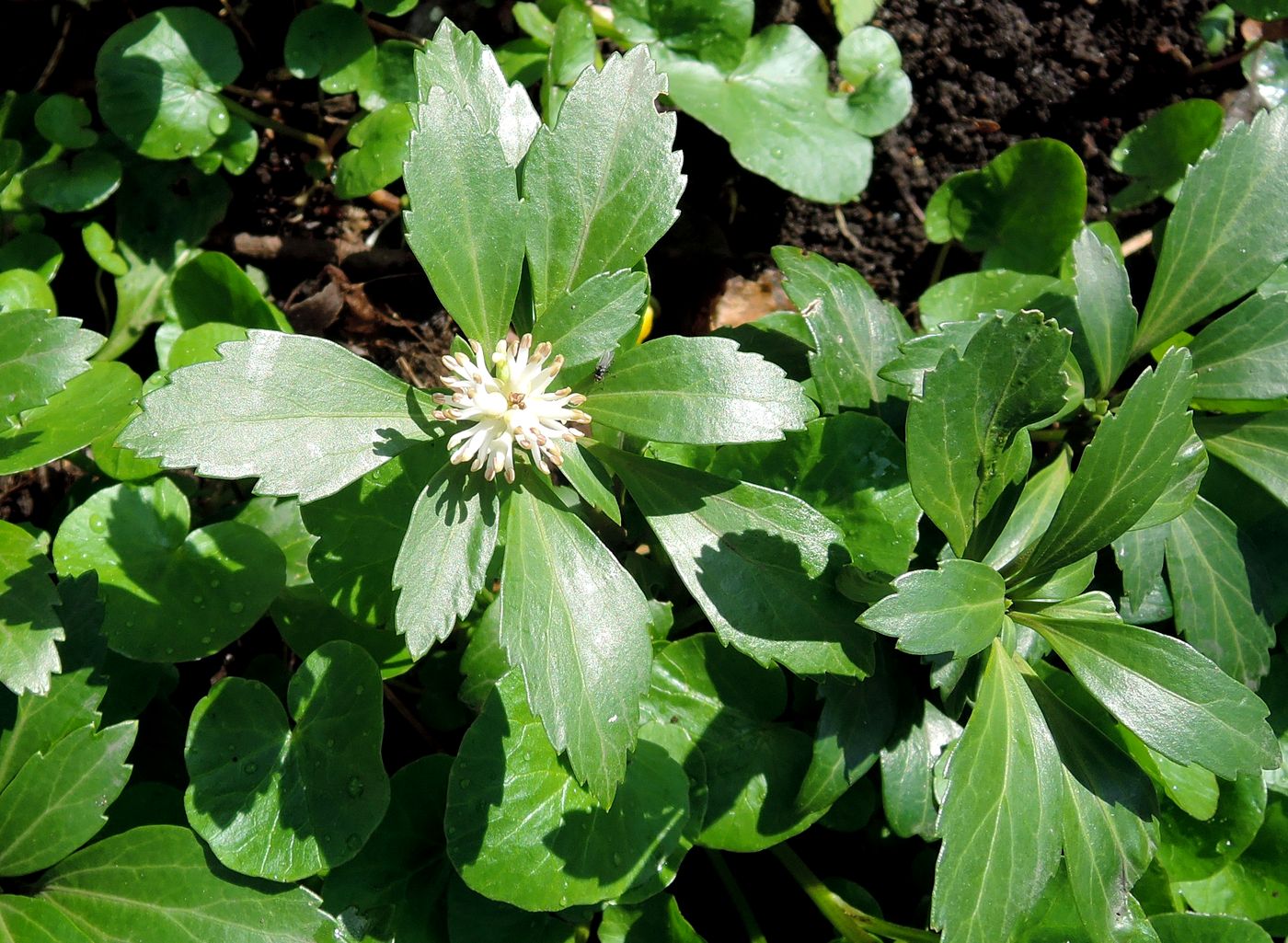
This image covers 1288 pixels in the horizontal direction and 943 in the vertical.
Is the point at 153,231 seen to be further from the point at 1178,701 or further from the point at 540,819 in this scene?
the point at 1178,701

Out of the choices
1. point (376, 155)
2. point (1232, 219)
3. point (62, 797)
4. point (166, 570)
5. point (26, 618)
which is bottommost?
point (62, 797)

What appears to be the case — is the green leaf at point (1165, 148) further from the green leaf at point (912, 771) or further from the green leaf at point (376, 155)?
the green leaf at point (376, 155)

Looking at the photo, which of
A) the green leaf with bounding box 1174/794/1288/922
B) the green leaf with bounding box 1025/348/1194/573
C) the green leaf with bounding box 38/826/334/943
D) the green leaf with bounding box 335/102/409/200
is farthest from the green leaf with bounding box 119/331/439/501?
the green leaf with bounding box 1174/794/1288/922

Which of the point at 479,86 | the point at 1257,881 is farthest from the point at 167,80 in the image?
the point at 1257,881

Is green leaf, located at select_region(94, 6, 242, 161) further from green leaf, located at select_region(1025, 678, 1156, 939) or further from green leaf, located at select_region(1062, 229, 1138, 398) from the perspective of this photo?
green leaf, located at select_region(1025, 678, 1156, 939)

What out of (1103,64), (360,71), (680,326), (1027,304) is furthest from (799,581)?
(1103,64)

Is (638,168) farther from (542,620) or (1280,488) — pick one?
(1280,488)

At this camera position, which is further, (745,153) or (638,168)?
(745,153)

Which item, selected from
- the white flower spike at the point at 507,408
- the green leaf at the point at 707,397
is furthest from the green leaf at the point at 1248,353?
the white flower spike at the point at 507,408
